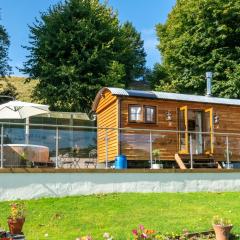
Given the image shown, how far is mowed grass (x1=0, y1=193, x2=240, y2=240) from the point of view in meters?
10.7

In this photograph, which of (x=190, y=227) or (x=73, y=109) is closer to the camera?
(x=190, y=227)

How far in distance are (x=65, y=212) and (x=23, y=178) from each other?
84.6 inches

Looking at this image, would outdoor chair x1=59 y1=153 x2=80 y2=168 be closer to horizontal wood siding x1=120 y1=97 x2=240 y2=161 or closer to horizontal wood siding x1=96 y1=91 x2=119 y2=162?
horizontal wood siding x1=96 y1=91 x2=119 y2=162

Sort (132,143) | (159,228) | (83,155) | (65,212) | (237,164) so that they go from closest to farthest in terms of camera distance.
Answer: (159,228), (65,212), (83,155), (132,143), (237,164)

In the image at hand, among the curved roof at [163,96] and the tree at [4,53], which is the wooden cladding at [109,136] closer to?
the curved roof at [163,96]

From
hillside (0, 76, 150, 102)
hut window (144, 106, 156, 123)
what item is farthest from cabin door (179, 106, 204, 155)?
hillside (0, 76, 150, 102)

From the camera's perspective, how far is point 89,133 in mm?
15992

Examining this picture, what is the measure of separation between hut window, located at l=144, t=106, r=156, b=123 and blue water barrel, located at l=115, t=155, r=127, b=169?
9.74 ft

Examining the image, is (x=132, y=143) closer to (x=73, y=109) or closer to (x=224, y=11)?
(x=73, y=109)

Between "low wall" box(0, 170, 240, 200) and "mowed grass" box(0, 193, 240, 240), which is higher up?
"low wall" box(0, 170, 240, 200)

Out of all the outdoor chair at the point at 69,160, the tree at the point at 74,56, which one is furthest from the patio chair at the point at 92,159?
the tree at the point at 74,56

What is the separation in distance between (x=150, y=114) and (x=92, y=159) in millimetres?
4078

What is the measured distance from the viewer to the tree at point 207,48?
3078 centimetres

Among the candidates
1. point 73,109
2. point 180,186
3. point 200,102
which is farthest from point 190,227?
point 73,109
